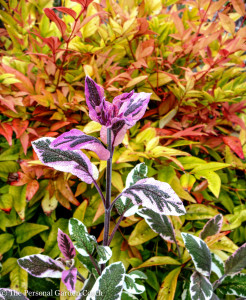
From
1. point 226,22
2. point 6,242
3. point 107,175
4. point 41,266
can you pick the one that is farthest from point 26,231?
point 226,22

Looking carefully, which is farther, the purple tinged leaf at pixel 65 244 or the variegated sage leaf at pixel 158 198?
the purple tinged leaf at pixel 65 244

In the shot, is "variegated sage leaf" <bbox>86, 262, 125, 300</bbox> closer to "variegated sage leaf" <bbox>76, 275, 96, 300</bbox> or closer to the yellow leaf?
"variegated sage leaf" <bbox>76, 275, 96, 300</bbox>

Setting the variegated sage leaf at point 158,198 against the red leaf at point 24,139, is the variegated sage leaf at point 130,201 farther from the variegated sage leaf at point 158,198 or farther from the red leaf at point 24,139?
the red leaf at point 24,139

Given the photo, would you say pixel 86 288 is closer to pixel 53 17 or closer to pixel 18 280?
pixel 18 280

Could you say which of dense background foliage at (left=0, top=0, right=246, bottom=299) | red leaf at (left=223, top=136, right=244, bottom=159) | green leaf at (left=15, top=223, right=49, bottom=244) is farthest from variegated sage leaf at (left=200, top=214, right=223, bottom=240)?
green leaf at (left=15, top=223, right=49, bottom=244)

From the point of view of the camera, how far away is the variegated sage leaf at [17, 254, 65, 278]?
21.3 inches

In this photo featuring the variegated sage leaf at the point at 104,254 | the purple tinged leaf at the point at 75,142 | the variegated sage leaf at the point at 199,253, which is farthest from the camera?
the variegated sage leaf at the point at 199,253

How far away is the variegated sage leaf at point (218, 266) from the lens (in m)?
0.69

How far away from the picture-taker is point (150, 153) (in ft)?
2.19

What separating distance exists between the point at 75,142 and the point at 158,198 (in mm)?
157

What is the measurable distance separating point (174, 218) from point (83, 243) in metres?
0.31

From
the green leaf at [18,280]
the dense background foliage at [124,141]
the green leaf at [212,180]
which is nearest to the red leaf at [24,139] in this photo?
the dense background foliage at [124,141]

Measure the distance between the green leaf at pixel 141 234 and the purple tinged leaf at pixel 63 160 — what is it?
11.9 inches

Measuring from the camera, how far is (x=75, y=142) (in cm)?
36
